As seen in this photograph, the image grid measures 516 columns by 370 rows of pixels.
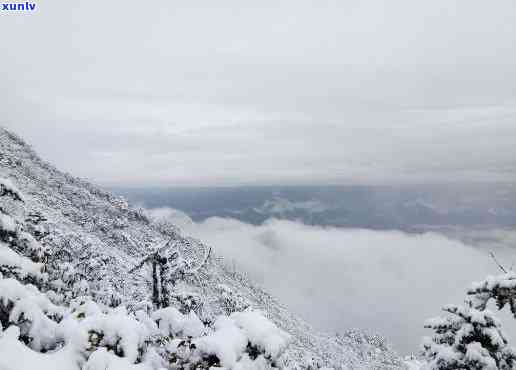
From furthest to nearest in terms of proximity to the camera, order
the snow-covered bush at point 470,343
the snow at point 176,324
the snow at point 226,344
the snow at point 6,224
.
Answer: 1. the snow at point 6,224
2. the snow-covered bush at point 470,343
3. the snow at point 176,324
4. the snow at point 226,344

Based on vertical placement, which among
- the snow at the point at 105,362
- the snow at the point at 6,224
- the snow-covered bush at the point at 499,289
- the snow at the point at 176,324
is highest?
the snow at the point at 6,224

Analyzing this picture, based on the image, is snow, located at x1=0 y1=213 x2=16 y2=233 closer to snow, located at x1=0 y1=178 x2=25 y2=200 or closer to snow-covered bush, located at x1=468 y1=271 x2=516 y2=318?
snow, located at x1=0 y1=178 x2=25 y2=200

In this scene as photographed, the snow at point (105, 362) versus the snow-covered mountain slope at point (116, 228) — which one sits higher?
the snow at point (105, 362)

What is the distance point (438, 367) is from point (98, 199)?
176155 millimetres

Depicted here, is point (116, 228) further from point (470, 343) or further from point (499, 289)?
point (499, 289)

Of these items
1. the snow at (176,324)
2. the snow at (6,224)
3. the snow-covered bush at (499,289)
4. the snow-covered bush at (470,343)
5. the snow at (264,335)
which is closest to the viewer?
the snow at (264,335)

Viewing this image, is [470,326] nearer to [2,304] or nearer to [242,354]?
[242,354]

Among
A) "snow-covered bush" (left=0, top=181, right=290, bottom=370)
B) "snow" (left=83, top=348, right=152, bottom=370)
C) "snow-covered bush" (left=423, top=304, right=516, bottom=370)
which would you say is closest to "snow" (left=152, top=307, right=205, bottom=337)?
"snow-covered bush" (left=0, top=181, right=290, bottom=370)

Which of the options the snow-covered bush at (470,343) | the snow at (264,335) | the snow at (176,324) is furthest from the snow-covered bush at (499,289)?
the snow at (176,324)

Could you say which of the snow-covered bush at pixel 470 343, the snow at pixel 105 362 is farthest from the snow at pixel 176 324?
the snow-covered bush at pixel 470 343

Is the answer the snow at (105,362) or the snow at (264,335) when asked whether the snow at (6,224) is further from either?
the snow at (264,335)

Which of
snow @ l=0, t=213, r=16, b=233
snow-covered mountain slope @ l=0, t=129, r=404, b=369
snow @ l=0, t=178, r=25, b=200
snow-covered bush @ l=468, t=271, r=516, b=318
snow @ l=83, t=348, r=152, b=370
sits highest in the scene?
snow @ l=0, t=178, r=25, b=200

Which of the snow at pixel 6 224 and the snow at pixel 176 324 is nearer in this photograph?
the snow at pixel 176 324

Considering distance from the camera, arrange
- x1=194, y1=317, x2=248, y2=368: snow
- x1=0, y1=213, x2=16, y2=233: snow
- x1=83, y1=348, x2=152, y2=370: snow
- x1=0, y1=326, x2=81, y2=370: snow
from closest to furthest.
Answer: x1=0, y1=326, x2=81, y2=370: snow, x1=83, y1=348, x2=152, y2=370: snow, x1=194, y1=317, x2=248, y2=368: snow, x1=0, y1=213, x2=16, y2=233: snow
